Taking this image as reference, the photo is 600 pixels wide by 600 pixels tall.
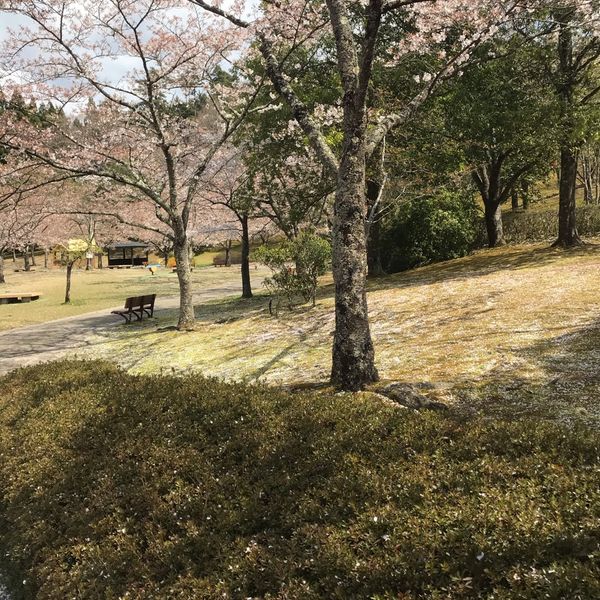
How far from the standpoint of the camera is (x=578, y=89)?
1642 cm

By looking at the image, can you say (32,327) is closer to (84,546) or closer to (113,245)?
(84,546)

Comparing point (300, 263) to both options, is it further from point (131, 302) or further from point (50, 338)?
point (50, 338)

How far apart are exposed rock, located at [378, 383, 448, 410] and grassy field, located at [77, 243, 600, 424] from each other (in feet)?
2.27

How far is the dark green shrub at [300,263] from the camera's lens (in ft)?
54.2

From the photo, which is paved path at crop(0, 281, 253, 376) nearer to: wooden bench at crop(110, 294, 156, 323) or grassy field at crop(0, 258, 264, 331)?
wooden bench at crop(110, 294, 156, 323)

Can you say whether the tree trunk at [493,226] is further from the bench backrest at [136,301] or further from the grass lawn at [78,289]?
the grass lawn at [78,289]

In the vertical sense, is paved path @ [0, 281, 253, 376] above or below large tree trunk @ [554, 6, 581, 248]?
below

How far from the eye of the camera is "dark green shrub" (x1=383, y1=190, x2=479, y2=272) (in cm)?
2130

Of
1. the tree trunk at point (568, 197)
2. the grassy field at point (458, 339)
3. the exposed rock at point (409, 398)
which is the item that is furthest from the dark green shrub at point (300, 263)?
the exposed rock at point (409, 398)

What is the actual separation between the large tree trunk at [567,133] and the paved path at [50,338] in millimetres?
16936

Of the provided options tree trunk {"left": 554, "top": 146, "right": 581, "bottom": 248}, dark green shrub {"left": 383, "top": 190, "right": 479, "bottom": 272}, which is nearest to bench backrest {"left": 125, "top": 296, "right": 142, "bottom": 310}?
dark green shrub {"left": 383, "top": 190, "right": 479, "bottom": 272}

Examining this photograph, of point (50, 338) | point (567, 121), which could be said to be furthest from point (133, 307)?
point (567, 121)

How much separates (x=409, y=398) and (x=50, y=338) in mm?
15027

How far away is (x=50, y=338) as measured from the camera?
16703mm
